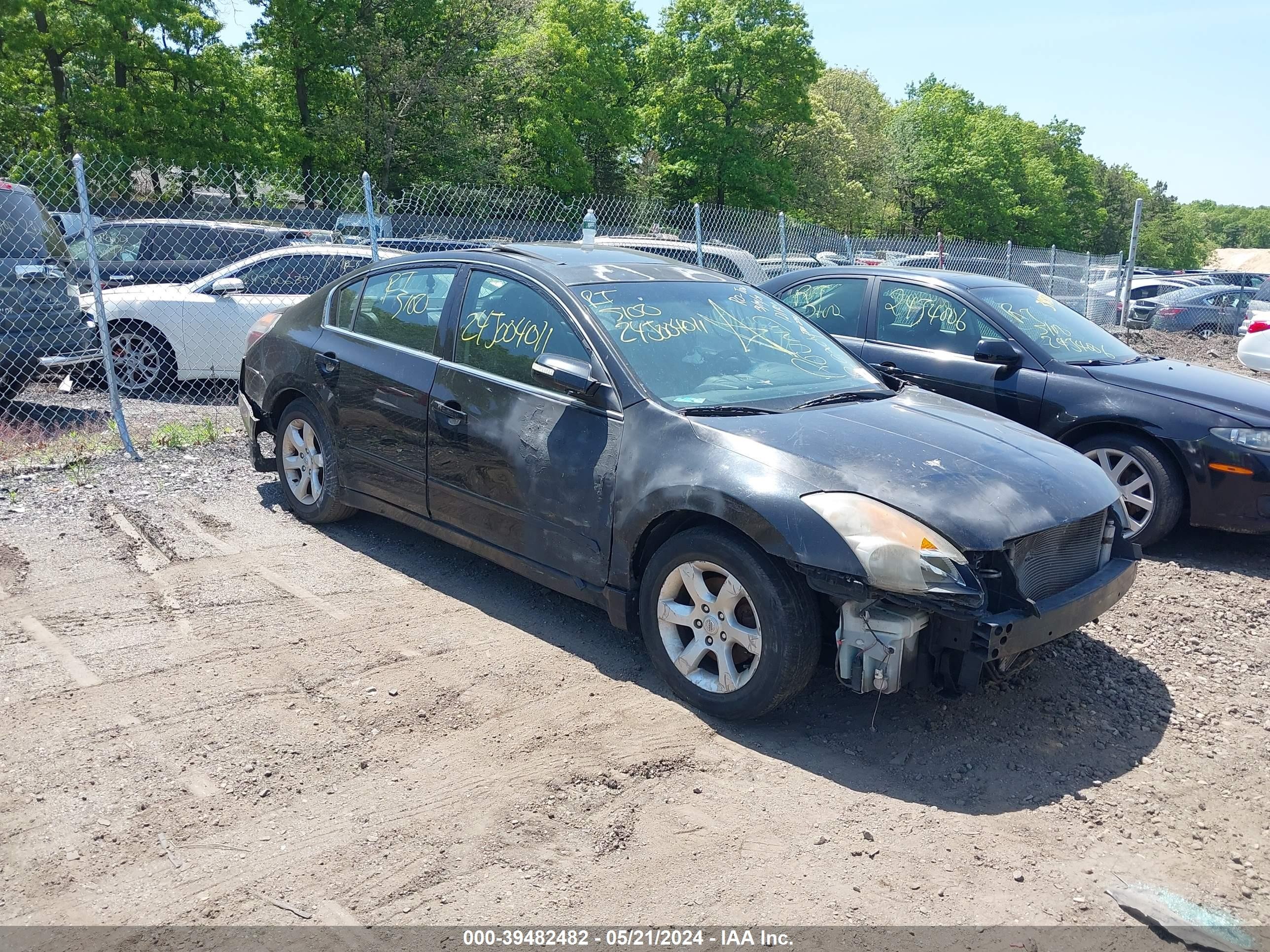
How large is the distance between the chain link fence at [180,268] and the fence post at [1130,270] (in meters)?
3.07

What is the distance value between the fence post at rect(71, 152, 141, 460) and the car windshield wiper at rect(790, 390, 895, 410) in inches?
199

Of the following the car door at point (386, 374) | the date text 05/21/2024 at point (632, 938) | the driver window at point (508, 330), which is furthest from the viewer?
the car door at point (386, 374)

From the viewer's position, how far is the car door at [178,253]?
13195 mm

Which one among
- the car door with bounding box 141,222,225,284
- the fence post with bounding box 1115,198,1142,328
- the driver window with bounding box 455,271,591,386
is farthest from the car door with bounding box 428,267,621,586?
the fence post with bounding box 1115,198,1142,328

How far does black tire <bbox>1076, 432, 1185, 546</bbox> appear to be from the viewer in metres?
6.03

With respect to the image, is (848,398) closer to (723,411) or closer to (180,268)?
(723,411)

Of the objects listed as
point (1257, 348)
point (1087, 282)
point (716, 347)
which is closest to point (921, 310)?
point (716, 347)

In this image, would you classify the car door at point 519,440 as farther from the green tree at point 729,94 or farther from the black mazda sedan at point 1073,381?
the green tree at point 729,94

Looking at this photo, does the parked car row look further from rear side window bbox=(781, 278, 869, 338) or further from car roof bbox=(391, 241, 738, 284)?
rear side window bbox=(781, 278, 869, 338)

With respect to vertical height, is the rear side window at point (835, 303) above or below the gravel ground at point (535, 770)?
above

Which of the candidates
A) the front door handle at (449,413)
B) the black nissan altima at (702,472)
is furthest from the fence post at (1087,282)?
the front door handle at (449,413)

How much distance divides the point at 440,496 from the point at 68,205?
22.0m

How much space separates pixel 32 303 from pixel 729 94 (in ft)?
141

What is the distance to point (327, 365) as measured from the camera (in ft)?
18.1
